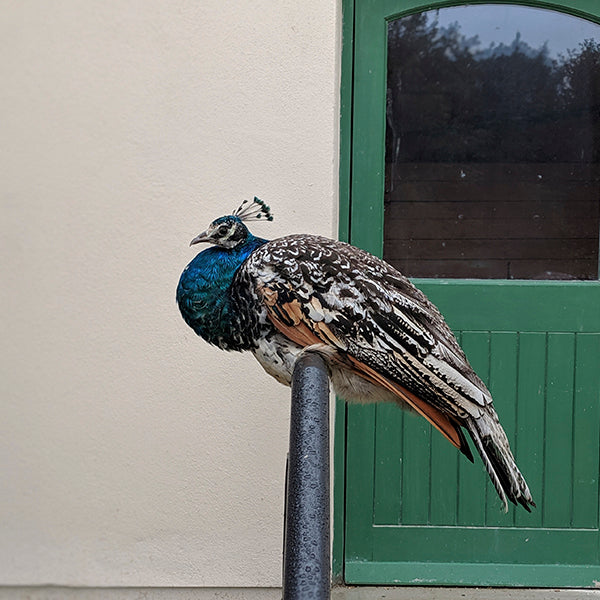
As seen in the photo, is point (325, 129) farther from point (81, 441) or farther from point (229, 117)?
point (81, 441)

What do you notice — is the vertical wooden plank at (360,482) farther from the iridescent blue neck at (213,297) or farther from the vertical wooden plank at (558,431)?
the iridescent blue neck at (213,297)

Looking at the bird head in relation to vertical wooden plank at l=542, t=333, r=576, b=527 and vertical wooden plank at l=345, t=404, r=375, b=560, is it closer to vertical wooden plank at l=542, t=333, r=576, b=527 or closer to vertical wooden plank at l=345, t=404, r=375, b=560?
vertical wooden plank at l=345, t=404, r=375, b=560

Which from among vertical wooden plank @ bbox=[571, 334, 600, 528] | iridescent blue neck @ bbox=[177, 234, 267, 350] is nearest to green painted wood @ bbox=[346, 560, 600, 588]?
vertical wooden plank @ bbox=[571, 334, 600, 528]

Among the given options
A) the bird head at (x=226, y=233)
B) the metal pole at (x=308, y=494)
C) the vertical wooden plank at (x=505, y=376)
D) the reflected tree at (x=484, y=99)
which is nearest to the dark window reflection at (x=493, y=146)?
the reflected tree at (x=484, y=99)

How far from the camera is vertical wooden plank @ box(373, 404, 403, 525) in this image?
2.86 metres

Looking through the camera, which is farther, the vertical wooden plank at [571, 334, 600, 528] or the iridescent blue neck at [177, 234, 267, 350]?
the vertical wooden plank at [571, 334, 600, 528]

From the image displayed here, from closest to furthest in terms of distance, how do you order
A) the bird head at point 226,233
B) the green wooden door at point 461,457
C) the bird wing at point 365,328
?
the bird wing at point 365,328
the bird head at point 226,233
the green wooden door at point 461,457

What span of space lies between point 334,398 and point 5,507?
1.22 meters

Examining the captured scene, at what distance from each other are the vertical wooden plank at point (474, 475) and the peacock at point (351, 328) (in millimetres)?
1163

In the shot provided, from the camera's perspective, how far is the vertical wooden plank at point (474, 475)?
9.26 feet

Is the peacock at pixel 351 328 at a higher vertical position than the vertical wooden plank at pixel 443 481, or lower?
higher

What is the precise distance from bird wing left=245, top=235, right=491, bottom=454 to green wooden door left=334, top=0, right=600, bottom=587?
1.23m

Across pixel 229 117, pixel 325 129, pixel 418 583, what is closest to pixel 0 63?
pixel 229 117

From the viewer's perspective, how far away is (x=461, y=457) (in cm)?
284
